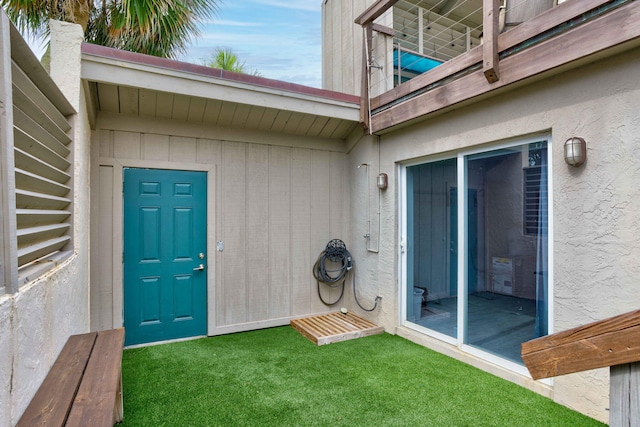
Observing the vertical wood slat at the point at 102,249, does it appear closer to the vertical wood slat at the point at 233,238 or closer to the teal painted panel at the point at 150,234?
the teal painted panel at the point at 150,234

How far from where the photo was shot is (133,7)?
14.6 ft

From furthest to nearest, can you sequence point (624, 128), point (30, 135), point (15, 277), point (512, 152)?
1. point (512, 152)
2. point (624, 128)
3. point (30, 135)
4. point (15, 277)

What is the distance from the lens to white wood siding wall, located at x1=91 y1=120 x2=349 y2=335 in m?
3.49

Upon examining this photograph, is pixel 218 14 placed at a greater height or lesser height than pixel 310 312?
greater

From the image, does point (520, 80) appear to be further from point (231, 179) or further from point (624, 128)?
point (231, 179)

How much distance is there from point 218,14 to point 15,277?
19.3 feet

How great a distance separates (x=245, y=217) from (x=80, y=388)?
269 centimetres

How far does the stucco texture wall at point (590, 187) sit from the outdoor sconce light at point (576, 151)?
38 millimetres

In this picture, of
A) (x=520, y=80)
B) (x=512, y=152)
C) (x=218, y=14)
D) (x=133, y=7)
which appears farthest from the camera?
(x=218, y=14)

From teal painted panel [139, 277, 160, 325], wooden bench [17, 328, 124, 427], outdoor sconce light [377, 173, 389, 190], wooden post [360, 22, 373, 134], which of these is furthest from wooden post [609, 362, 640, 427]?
teal painted panel [139, 277, 160, 325]

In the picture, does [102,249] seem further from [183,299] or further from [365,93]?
[365,93]

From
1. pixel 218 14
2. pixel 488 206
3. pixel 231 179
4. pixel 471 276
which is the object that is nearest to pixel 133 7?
pixel 218 14

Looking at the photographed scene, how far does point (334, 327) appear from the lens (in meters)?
3.99

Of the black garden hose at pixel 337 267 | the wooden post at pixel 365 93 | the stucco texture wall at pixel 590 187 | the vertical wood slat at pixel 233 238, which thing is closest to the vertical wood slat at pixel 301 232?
the black garden hose at pixel 337 267
